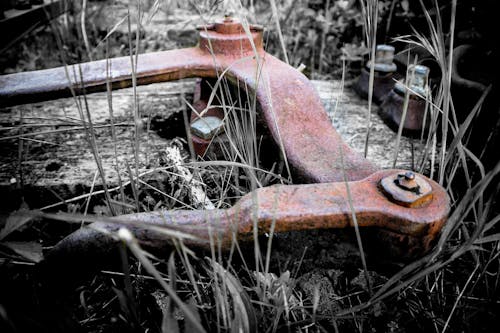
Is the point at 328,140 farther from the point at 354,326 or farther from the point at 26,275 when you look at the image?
the point at 26,275

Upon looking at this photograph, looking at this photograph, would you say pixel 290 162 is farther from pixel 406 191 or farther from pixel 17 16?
pixel 17 16

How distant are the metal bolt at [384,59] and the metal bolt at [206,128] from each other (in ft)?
3.06

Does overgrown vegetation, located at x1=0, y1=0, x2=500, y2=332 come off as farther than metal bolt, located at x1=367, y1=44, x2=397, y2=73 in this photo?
No

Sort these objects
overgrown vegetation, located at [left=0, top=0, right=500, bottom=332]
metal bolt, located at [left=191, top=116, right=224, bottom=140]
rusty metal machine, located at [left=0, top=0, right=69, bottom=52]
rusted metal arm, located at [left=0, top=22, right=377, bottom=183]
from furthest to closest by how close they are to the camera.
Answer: rusty metal machine, located at [left=0, top=0, right=69, bottom=52] → metal bolt, located at [left=191, top=116, right=224, bottom=140] → rusted metal arm, located at [left=0, top=22, right=377, bottom=183] → overgrown vegetation, located at [left=0, top=0, right=500, bottom=332]

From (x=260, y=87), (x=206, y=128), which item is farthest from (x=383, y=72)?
(x=206, y=128)

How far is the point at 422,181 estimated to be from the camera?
0.87 meters

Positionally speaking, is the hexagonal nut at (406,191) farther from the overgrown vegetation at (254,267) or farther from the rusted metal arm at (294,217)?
the overgrown vegetation at (254,267)

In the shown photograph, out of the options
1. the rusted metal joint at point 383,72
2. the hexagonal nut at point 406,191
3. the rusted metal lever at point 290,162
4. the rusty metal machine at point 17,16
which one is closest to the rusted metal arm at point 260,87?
the rusted metal lever at point 290,162

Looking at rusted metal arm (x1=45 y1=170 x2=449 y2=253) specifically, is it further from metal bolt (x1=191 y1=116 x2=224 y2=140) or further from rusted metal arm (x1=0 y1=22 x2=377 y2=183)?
metal bolt (x1=191 y1=116 x2=224 y2=140)

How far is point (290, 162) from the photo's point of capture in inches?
42.4

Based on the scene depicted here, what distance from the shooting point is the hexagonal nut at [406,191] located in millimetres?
814

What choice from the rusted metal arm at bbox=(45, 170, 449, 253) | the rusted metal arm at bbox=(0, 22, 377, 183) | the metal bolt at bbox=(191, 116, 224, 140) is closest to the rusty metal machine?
the rusted metal arm at bbox=(0, 22, 377, 183)

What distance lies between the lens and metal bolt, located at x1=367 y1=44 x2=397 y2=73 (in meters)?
1.82

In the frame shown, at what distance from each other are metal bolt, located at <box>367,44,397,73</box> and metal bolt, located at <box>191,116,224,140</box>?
36.7 inches
